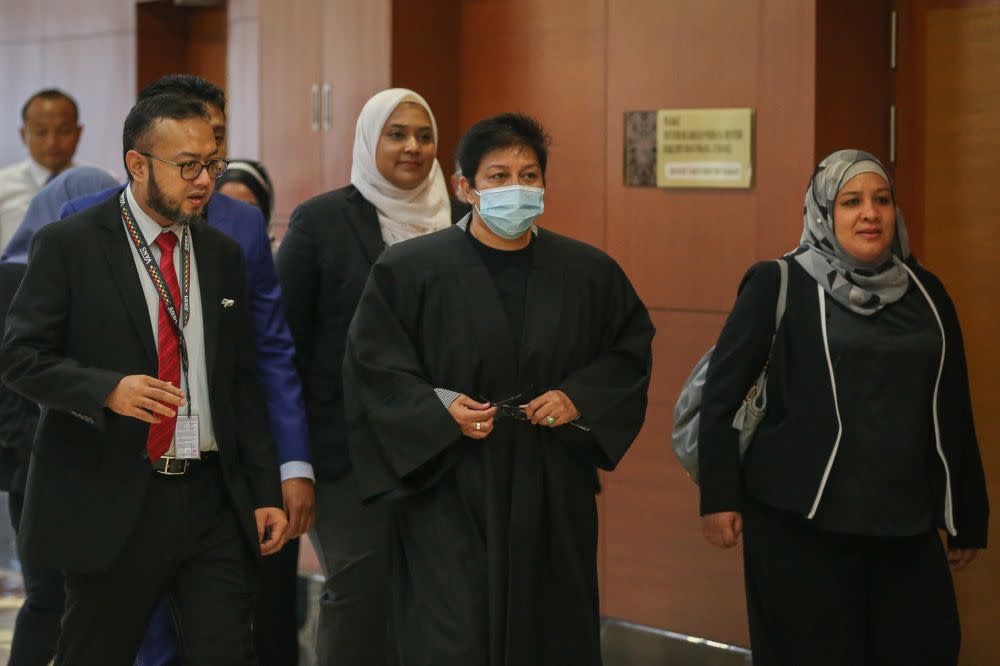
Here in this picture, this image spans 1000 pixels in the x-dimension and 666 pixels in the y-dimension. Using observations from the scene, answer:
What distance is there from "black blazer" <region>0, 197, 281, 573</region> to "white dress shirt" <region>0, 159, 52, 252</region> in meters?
3.77

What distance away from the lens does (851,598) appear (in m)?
3.70

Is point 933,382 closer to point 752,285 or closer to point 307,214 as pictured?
point 752,285

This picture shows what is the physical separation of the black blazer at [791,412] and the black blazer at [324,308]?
124 centimetres

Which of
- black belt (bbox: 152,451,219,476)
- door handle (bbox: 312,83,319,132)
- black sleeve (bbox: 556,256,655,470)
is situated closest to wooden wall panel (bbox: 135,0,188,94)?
door handle (bbox: 312,83,319,132)

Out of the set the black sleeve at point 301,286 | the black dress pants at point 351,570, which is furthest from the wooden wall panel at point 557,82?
the black dress pants at point 351,570

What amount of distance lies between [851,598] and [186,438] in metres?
1.82

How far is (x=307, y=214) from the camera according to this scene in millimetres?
4539

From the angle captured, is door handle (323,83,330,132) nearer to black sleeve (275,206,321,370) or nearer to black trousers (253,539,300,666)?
black sleeve (275,206,321,370)

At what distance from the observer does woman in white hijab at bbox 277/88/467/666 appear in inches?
176

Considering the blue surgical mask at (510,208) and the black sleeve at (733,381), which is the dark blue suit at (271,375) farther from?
the black sleeve at (733,381)

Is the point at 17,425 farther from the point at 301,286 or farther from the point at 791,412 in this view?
the point at 791,412

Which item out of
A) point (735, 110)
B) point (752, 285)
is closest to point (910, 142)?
point (735, 110)

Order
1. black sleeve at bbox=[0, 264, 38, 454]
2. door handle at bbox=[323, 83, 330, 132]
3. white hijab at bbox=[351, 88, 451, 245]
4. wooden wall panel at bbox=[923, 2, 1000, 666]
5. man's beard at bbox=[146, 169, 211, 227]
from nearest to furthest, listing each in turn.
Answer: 1. man's beard at bbox=[146, 169, 211, 227]
2. black sleeve at bbox=[0, 264, 38, 454]
3. white hijab at bbox=[351, 88, 451, 245]
4. wooden wall panel at bbox=[923, 2, 1000, 666]
5. door handle at bbox=[323, 83, 330, 132]

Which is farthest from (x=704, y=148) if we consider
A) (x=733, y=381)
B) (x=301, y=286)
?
(x=301, y=286)
